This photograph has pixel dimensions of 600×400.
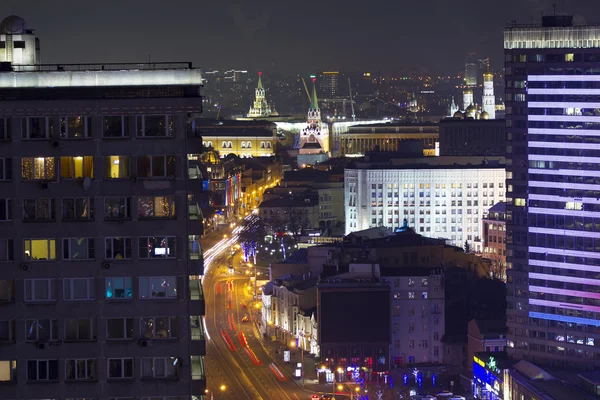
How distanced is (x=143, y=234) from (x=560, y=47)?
58640 mm

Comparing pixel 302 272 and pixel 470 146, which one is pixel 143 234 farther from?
pixel 470 146

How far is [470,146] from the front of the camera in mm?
163000

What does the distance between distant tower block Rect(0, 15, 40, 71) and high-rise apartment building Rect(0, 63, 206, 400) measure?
225 centimetres

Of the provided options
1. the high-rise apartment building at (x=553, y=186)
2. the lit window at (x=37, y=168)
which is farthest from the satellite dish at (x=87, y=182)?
the high-rise apartment building at (x=553, y=186)

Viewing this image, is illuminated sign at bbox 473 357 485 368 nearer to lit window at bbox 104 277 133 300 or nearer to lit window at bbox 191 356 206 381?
lit window at bbox 191 356 206 381

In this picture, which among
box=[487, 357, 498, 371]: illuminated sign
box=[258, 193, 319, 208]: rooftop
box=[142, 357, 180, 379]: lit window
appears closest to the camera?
box=[142, 357, 180, 379]: lit window

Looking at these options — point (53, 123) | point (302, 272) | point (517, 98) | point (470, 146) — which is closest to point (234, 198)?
point (470, 146)

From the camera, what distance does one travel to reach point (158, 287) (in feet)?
78.8

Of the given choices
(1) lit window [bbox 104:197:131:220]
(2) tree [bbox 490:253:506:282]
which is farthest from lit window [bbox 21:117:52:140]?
(2) tree [bbox 490:253:506:282]

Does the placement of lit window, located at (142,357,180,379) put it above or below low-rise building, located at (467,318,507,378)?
above

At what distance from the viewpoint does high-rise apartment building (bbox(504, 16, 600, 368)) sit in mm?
78250

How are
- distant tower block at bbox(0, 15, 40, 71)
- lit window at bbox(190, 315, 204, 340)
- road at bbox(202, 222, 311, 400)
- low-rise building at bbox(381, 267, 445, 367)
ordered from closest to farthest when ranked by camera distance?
1. lit window at bbox(190, 315, 204, 340)
2. distant tower block at bbox(0, 15, 40, 71)
3. road at bbox(202, 222, 311, 400)
4. low-rise building at bbox(381, 267, 445, 367)

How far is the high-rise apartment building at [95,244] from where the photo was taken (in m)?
23.9

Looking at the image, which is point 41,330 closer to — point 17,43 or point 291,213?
point 17,43
